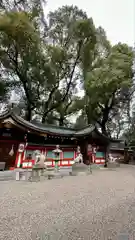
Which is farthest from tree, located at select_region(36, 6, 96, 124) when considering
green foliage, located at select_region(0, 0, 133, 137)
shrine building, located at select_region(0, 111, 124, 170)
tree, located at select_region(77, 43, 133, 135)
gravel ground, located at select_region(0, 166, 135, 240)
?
gravel ground, located at select_region(0, 166, 135, 240)

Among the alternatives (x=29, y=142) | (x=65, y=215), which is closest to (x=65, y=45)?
(x=29, y=142)

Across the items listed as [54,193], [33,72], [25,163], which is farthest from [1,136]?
[33,72]

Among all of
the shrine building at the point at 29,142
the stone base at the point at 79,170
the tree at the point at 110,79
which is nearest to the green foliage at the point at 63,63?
the tree at the point at 110,79

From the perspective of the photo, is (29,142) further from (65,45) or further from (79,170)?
(65,45)

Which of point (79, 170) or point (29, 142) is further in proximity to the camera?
point (29, 142)

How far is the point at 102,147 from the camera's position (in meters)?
17.1

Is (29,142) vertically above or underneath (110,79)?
underneath

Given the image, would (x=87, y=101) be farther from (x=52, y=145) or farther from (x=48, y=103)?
(x=52, y=145)

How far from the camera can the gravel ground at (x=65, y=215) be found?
300 cm

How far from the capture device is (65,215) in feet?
12.9

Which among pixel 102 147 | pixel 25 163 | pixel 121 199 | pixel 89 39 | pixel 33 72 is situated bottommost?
pixel 121 199

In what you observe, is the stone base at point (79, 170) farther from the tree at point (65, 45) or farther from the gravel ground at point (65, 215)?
the tree at point (65, 45)

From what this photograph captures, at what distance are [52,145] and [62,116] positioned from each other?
851cm

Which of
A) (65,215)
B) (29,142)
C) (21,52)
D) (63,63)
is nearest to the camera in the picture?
(65,215)
